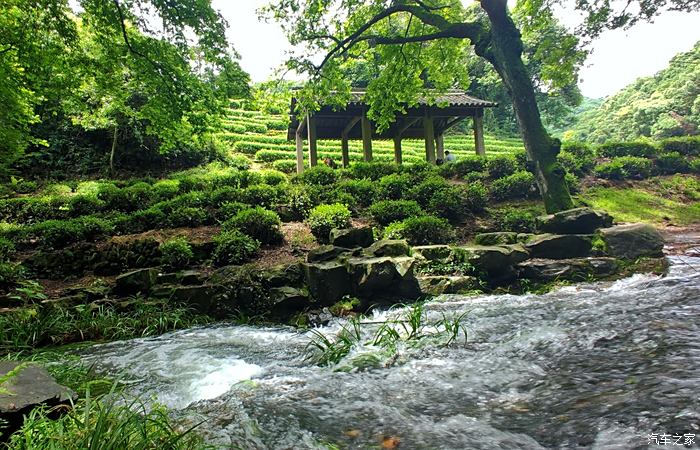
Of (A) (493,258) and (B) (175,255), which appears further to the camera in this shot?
(B) (175,255)

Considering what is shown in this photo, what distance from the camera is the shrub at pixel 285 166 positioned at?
2389cm

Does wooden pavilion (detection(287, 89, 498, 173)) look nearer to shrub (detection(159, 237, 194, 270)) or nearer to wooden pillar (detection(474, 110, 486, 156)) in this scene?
wooden pillar (detection(474, 110, 486, 156))

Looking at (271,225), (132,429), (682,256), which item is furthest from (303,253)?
(682,256)

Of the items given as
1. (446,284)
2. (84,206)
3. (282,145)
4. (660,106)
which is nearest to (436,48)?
(446,284)

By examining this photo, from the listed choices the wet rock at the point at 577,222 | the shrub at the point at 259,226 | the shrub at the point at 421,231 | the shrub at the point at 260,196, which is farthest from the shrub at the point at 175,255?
the wet rock at the point at 577,222

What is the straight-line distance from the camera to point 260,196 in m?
10.5

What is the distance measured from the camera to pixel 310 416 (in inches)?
101

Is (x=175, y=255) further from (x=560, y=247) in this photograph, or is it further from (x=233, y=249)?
(x=560, y=247)

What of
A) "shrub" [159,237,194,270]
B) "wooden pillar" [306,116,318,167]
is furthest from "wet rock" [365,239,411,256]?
"wooden pillar" [306,116,318,167]

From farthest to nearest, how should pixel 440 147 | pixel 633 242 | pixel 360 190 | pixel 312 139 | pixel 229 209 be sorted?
pixel 440 147 → pixel 312 139 → pixel 360 190 → pixel 229 209 → pixel 633 242

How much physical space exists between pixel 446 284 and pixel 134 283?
5192 millimetres

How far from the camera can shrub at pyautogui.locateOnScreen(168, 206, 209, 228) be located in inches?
372

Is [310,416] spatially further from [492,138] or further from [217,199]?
[492,138]

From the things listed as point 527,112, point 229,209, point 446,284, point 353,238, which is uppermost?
point 527,112
